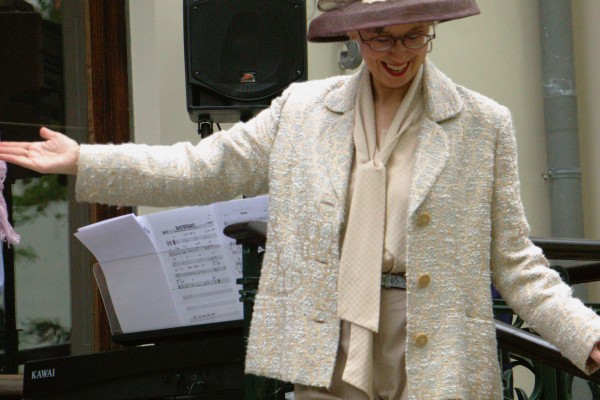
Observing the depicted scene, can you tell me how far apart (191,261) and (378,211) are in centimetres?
113

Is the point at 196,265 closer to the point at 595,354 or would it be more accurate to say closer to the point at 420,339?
the point at 420,339

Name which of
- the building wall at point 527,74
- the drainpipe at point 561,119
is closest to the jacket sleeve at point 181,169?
the building wall at point 527,74

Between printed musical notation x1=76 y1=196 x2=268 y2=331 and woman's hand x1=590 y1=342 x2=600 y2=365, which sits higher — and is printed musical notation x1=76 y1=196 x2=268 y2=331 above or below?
above

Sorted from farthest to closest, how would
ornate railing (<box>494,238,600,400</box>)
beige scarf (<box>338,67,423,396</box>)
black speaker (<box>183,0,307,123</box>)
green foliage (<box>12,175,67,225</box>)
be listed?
green foliage (<box>12,175,67,225</box>)
black speaker (<box>183,0,307,123</box>)
ornate railing (<box>494,238,600,400</box>)
beige scarf (<box>338,67,423,396</box>)

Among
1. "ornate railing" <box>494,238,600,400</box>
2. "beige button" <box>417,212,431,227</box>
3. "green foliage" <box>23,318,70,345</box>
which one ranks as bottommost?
"green foliage" <box>23,318,70,345</box>

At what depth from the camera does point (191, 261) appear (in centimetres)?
320

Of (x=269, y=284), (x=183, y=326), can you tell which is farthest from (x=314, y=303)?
(x=183, y=326)

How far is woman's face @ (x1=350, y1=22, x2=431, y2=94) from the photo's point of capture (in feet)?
7.36

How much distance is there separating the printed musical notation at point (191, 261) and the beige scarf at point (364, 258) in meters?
0.92

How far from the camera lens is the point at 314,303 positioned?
7.23 feet

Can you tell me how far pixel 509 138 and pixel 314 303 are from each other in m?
0.54

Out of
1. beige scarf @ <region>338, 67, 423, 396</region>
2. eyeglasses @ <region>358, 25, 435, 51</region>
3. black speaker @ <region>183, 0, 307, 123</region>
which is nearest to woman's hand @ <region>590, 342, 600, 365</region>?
beige scarf @ <region>338, 67, 423, 396</region>

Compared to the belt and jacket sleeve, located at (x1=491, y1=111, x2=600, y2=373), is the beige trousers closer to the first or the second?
the belt

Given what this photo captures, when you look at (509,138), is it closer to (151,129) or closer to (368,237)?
(368,237)
